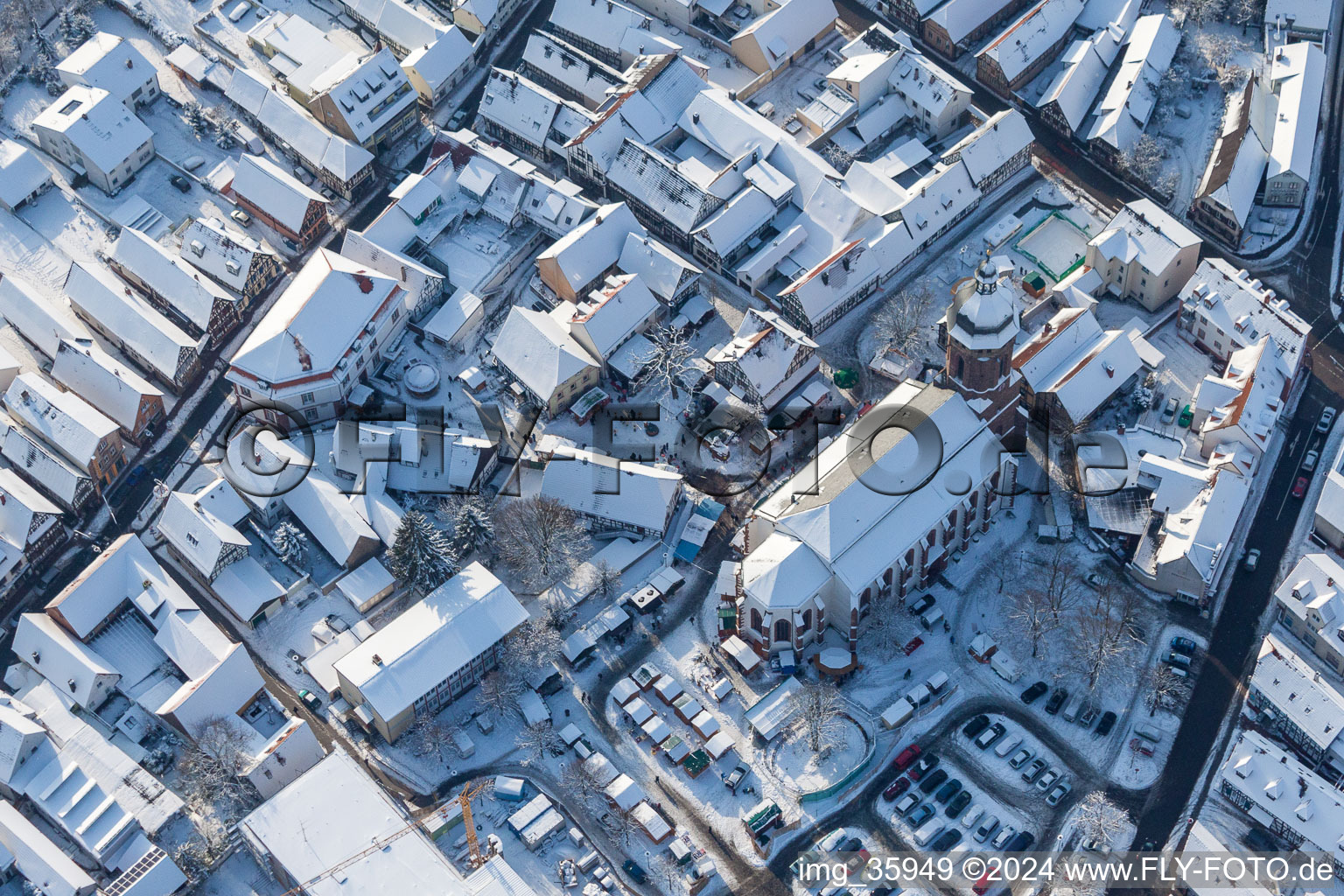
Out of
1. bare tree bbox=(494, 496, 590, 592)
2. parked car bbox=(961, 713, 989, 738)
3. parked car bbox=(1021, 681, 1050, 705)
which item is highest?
bare tree bbox=(494, 496, 590, 592)

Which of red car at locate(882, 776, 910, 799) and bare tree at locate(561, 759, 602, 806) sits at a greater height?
bare tree at locate(561, 759, 602, 806)

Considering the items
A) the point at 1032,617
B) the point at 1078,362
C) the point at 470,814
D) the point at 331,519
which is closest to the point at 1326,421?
the point at 1078,362

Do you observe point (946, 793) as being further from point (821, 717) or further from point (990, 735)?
point (821, 717)

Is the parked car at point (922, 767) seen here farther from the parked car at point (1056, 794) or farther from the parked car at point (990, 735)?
the parked car at point (1056, 794)

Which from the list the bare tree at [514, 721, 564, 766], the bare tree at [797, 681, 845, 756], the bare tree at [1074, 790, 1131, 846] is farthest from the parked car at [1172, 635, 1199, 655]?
the bare tree at [514, 721, 564, 766]

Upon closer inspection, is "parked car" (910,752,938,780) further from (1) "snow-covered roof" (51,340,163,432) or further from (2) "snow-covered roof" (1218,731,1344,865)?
(1) "snow-covered roof" (51,340,163,432)

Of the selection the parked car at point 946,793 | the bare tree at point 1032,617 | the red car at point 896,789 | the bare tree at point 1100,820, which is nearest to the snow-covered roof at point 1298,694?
the bare tree at point 1100,820

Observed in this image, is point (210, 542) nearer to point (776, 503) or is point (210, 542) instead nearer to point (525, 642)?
point (525, 642)
